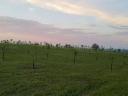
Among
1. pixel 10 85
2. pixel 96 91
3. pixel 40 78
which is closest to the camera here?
pixel 96 91

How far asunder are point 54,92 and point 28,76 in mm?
6261

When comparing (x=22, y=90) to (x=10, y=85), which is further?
(x=10, y=85)

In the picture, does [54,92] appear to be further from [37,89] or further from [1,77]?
[1,77]

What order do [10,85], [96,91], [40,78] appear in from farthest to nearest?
[40,78]
[10,85]
[96,91]

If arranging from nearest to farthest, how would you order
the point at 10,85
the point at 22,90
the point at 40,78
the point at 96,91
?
the point at 96,91, the point at 22,90, the point at 10,85, the point at 40,78

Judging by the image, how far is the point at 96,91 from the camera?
61.4 feet

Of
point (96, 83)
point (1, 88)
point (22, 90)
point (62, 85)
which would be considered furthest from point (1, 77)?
point (96, 83)

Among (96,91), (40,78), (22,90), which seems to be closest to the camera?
(96,91)

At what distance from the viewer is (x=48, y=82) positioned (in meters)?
21.9

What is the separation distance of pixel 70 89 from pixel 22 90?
3.43 metres

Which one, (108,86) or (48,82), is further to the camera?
(48,82)

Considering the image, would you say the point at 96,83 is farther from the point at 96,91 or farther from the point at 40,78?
the point at 40,78

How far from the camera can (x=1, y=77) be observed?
977 inches

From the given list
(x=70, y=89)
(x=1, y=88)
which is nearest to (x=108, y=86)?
(x=70, y=89)
